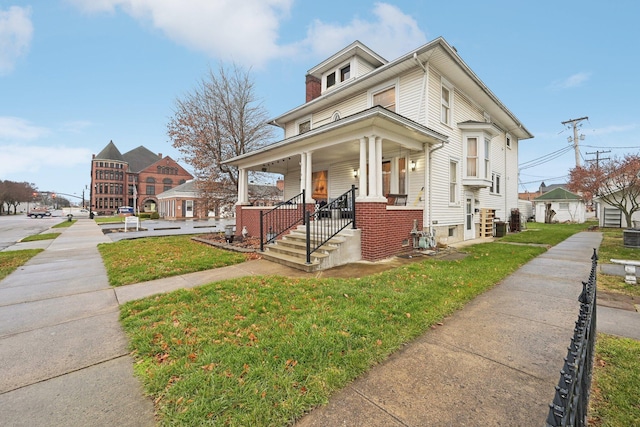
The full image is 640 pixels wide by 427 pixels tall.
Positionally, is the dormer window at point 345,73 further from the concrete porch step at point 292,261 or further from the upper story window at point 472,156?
the concrete porch step at point 292,261

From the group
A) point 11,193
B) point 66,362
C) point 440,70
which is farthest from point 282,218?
point 11,193

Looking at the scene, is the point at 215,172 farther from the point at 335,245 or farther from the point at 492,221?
the point at 492,221

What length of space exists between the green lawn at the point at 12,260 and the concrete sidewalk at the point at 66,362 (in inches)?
78.4

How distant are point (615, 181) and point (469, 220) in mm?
9629

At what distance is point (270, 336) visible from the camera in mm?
2891

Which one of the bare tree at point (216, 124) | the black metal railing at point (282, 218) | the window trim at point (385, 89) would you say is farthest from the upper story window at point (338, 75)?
the black metal railing at point (282, 218)

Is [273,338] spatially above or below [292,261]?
below

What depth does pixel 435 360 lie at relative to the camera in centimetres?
255

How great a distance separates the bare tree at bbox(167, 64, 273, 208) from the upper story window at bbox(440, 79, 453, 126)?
981 cm

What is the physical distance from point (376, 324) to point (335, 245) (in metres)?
3.59

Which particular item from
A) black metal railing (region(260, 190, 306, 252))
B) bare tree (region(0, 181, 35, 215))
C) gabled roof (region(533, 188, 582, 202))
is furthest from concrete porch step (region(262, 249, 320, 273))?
bare tree (region(0, 181, 35, 215))

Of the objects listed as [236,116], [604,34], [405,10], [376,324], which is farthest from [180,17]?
[604,34]

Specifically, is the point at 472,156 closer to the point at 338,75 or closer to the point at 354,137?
the point at 354,137

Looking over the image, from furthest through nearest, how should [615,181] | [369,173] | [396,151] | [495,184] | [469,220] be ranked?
[495,184] < [615,181] < [469,220] < [396,151] < [369,173]
